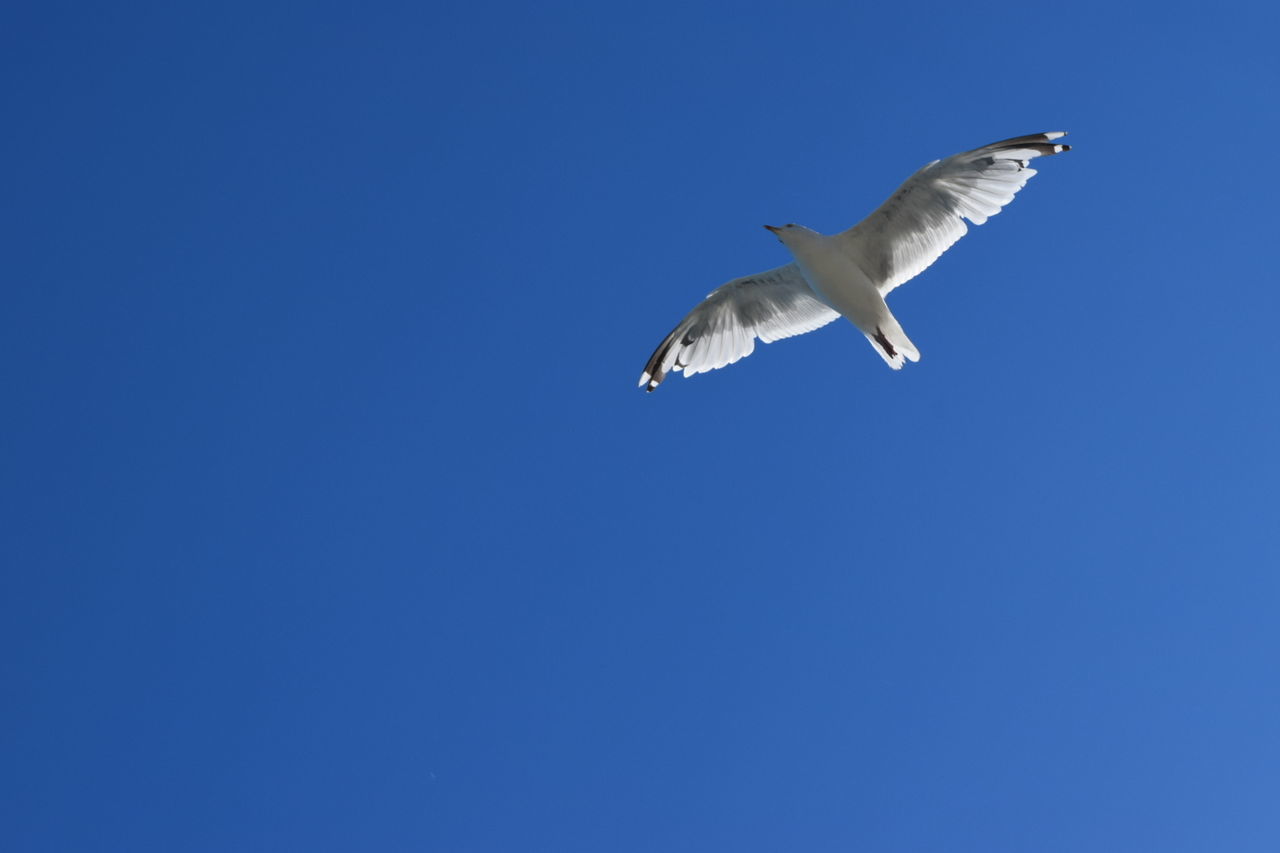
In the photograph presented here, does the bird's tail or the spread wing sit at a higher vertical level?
the spread wing

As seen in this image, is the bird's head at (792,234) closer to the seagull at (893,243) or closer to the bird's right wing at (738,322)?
the seagull at (893,243)

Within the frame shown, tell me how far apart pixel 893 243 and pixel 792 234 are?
1.00 metres

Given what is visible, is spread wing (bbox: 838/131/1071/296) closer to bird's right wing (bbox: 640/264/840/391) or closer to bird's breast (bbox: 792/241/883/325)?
bird's breast (bbox: 792/241/883/325)

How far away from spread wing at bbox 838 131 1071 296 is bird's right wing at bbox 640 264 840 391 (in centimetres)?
82

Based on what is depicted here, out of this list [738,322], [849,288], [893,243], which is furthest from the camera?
[738,322]

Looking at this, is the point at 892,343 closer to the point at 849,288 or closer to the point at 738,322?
the point at 849,288

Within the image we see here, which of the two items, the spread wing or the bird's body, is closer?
the spread wing

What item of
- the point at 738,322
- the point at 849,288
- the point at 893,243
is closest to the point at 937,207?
the point at 893,243

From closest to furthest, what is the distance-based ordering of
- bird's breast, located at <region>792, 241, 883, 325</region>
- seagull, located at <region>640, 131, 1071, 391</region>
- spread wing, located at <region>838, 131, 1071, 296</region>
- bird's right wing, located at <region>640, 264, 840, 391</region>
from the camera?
spread wing, located at <region>838, 131, 1071, 296</region> < seagull, located at <region>640, 131, 1071, 391</region> < bird's breast, located at <region>792, 241, 883, 325</region> < bird's right wing, located at <region>640, 264, 840, 391</region>

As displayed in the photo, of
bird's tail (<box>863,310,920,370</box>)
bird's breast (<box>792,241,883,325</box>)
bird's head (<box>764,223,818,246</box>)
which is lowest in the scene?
bird's tail (<box>863,310,920,370</box>)

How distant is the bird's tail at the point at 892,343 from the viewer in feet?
35.4

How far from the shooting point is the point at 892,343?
10.9 metres

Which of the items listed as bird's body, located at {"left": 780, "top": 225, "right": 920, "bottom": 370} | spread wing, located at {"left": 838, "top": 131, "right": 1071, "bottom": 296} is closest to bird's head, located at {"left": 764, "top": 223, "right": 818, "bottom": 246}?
bird's body, located at {"left": 780, "top": 225, "right": 920, "bottom": 370}

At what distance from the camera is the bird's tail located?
1080cm
